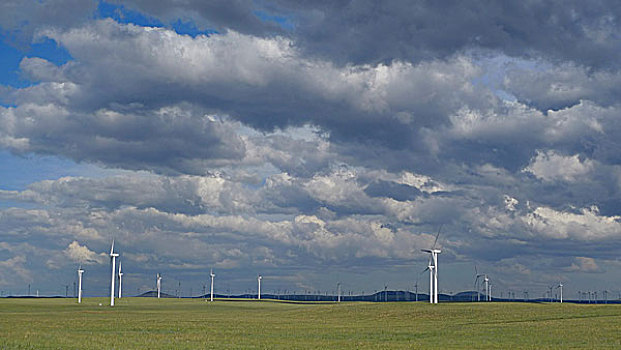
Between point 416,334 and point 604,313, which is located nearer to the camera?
point 416,334

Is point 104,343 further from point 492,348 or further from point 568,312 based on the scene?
point 568,312

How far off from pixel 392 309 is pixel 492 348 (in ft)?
251

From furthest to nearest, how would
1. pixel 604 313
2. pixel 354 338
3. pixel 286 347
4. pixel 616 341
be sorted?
pixel 604 313, pixel 354 338, pixel 616 341, pixel 286 347

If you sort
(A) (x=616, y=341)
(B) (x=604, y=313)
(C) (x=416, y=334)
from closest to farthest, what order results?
(A) (x=616, y=341) → (C) (x=416, y=334) → (B) (x=604, y=313)

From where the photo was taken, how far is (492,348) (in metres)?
58.5

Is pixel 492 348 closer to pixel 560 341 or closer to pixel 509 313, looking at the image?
pixel 560 341

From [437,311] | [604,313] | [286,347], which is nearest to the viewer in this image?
[286,347]

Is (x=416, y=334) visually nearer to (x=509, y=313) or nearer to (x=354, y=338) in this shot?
(x=354, y=338)

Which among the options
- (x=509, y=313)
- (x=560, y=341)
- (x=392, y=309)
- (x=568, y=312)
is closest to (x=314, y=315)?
(x=392, y=309)

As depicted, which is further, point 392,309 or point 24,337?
point 392,309

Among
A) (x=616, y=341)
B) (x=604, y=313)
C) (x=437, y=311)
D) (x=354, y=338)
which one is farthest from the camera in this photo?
(x=437, y=311)

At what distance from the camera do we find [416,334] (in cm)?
7731

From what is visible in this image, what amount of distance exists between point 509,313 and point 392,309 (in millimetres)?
26100

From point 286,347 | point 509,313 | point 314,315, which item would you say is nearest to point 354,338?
point 286,347
